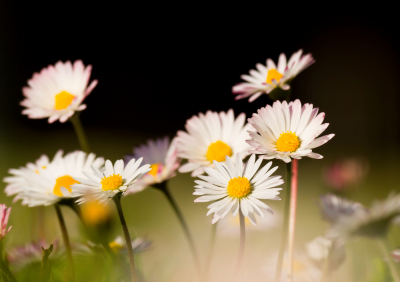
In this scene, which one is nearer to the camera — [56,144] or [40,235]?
[40,235]

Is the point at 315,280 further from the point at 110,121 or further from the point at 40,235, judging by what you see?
the point at 110,121

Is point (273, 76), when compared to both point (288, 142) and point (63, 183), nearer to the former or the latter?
point (288, 142)

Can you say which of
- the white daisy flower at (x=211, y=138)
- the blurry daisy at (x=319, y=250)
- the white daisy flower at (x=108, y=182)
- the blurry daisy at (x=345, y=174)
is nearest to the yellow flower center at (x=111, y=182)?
the white daisy flower at (x=108, y=182)

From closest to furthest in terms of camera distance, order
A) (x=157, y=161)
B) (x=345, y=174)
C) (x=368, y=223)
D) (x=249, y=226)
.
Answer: (x=368, y=223) < (x=157, y=161) < (x=249, y=226) < (x=345, y=174)

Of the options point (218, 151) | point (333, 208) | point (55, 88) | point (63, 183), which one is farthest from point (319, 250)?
point (55, 88)

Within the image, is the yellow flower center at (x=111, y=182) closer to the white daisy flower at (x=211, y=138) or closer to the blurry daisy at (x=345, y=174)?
the white daisy flower at (x=211, y=138)

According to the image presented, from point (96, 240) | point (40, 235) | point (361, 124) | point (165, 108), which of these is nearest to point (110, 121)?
point (165, 108)
